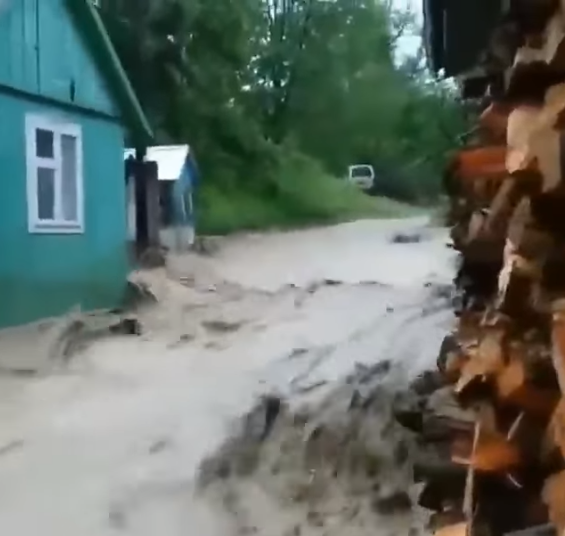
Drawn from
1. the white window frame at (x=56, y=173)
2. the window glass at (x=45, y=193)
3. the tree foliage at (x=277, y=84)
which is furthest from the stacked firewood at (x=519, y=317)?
the tree foliage at (x=277, y=84)

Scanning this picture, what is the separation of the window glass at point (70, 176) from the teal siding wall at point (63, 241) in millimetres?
114

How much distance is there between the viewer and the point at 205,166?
14.6 m

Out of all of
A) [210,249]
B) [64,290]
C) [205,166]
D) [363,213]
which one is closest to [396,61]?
[363,213]

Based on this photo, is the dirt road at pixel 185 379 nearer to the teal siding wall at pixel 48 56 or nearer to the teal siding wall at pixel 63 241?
the teal siding wall at pixel 63 241

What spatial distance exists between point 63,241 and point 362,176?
7.49 m

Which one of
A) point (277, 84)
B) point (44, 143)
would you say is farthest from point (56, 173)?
point (277, 84)

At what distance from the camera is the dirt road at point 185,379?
3.54 metres

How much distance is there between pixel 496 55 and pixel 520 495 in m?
0.97

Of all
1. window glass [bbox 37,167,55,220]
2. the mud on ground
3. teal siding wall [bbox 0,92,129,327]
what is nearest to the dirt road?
the mud on ground

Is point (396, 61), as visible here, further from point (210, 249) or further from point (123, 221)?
point (123, 221)

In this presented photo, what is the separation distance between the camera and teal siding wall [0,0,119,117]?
640cm

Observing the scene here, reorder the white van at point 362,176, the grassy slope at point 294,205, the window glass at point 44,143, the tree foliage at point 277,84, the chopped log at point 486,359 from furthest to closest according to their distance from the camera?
the white van at point 362,176
the grassy slope at point 294,205
the tree foliage at point 277,84
the window glass at point 44,143
the chopped log at point 486,359

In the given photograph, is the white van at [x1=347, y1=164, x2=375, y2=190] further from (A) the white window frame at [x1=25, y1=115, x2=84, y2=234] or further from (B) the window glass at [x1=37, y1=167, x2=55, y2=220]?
(B) the window glass at [x1=37, y1=167, x2=55, y2=220]

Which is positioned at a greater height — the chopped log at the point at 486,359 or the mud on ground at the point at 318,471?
the chopped log at the point at 486,359
